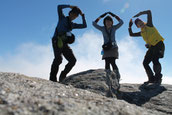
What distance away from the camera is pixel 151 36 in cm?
746

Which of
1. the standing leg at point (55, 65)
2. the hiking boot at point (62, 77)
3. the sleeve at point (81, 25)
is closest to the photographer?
the standing leg at point (55, 65)

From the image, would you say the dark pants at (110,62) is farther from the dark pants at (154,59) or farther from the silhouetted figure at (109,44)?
the dark pants at (154,59)

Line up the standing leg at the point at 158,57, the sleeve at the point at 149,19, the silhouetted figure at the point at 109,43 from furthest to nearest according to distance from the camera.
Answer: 1. the sleeve at the point at 149,19
2. the standing leg at the point at 158,57
3. the silhouetted figure at the point at 109,43

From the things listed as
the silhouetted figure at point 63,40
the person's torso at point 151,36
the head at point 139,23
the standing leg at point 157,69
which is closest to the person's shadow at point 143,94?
the standing leg at point 157,69

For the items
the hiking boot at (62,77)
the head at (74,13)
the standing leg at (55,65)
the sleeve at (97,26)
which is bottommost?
the hiking boot at (62,77)

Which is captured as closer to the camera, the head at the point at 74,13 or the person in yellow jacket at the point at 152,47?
the head at the point at 74,13

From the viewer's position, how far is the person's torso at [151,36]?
24.2 feet

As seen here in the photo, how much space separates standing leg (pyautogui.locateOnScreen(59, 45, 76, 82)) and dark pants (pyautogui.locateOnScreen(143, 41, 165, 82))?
3620 mm

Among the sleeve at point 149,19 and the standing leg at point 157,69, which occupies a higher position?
the sleeve at point 149,19

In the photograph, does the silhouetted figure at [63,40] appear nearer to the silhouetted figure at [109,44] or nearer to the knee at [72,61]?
the knee at [72,61]

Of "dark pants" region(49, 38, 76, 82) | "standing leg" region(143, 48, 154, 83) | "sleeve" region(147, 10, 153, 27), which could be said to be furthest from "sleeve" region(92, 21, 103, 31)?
"standing leg" region(143, 48, 154, 83)

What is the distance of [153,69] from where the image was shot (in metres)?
7.53

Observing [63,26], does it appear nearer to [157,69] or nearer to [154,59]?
[154,59]

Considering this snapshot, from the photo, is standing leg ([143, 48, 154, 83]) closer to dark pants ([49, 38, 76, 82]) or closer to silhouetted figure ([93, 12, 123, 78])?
silhouetted figure ([93, 12, 123, 78])
